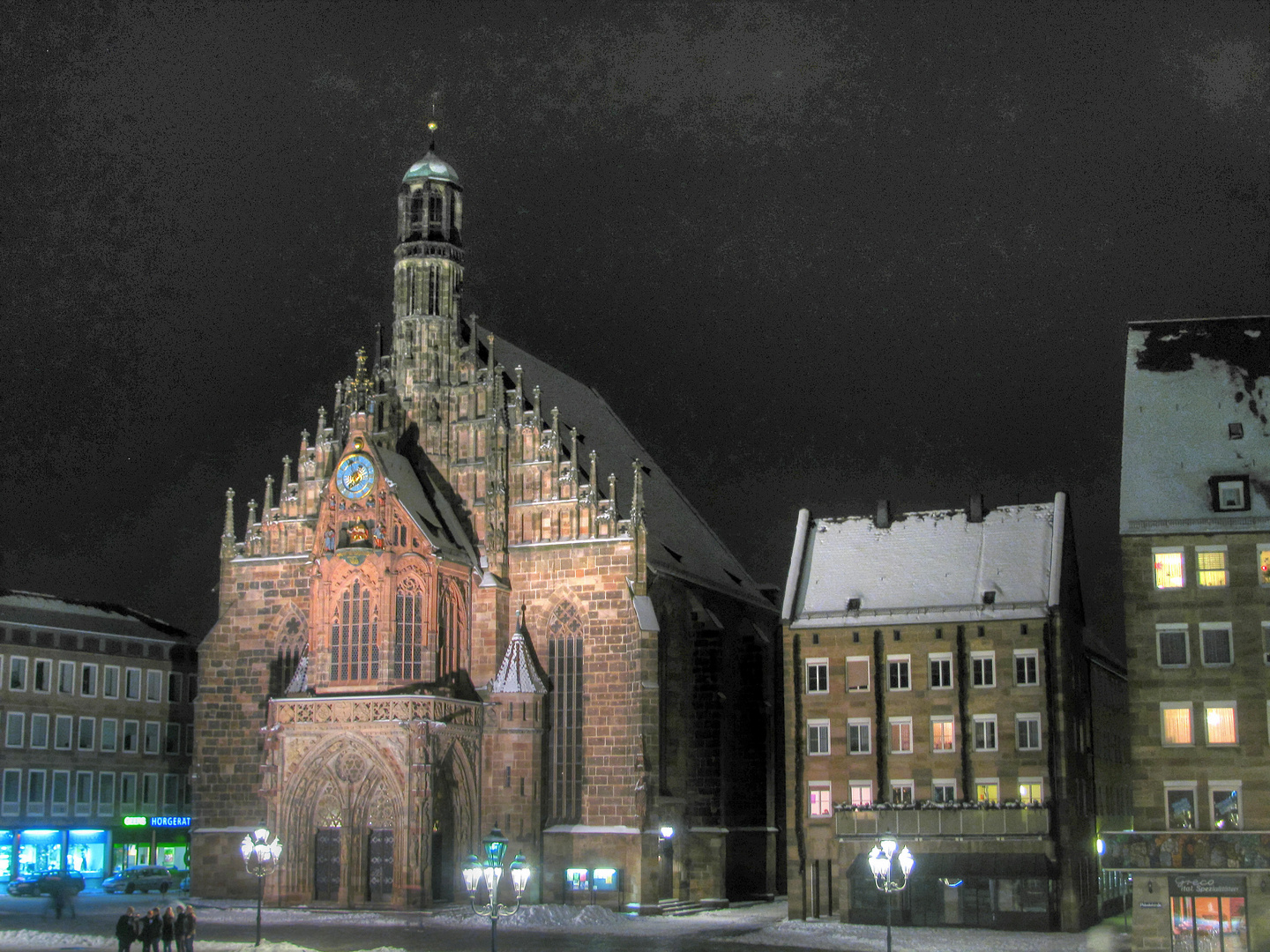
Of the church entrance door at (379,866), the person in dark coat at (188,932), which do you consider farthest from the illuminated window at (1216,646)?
the person in dark coat at (188,932)

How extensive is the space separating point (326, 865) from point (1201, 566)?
35.7m

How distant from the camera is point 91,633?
96.7 metres

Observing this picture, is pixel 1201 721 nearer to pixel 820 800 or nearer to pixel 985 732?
pixel 985 732

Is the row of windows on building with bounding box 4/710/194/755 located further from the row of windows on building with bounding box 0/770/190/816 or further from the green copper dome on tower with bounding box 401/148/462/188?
the green copper dome on tower with bounding box 401/148/462/188

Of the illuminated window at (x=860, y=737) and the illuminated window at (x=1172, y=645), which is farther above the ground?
the illuminated window at (x=1172, y=645)

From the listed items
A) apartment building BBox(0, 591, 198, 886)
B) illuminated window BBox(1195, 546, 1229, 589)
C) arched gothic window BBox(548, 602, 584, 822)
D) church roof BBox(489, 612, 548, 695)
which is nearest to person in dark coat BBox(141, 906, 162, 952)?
church roof BBox(489, 612, 548, 695)

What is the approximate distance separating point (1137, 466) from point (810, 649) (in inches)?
632

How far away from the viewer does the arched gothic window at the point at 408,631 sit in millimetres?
67438

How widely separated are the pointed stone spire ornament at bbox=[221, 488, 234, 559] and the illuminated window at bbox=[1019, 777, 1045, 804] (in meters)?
36.6

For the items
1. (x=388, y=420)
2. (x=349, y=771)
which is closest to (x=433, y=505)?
(x=388, y=420)

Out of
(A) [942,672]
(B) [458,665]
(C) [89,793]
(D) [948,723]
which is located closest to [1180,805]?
(D) [948,723]

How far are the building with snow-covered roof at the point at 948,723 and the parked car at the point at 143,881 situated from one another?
108ft

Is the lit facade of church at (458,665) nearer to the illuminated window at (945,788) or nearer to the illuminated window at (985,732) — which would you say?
the illuminated window at (945,788)

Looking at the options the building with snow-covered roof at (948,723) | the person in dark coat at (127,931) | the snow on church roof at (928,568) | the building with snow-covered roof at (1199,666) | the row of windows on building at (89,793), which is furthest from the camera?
the row of windows on building at (89,793)
